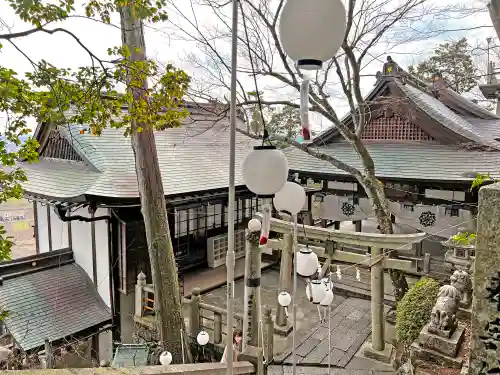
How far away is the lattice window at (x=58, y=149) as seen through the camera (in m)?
10.7

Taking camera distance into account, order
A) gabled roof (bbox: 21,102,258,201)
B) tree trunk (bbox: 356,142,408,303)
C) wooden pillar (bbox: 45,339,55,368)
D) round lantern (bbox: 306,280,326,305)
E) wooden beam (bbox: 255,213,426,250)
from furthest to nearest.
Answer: gabled roof (bbox: 21,102,258,201) → tree trunk (bbox: 356,142,408,303) → wooden pillar (bbox: 45,339,55,368) → wooden beam (bbox: 255,213,426,250) → round lantern (bbox: 306,280,326,305)

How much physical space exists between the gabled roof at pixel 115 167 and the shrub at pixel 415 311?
530 cm

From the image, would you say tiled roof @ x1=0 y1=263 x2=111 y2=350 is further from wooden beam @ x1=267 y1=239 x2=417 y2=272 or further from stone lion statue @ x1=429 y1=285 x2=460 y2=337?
stone lion statue @ x1=429 y1=285 x2=460 y2=337

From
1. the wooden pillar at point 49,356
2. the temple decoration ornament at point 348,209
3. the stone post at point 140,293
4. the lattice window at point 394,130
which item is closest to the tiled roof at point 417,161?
the lattice window at point 394,130

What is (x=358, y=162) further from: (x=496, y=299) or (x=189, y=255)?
(x=496, y=299)

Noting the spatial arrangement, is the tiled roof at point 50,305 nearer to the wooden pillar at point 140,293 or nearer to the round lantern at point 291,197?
the wooden pillar at point 140,293

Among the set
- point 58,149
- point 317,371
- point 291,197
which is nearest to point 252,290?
point 291,197

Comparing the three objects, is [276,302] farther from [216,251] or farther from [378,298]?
[378,298]

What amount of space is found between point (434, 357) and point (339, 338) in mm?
3583

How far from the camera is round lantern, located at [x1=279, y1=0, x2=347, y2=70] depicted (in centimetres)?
209

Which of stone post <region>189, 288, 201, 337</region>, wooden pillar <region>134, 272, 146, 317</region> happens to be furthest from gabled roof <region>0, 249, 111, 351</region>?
stone post <region>189, 288, 201, 337</region>

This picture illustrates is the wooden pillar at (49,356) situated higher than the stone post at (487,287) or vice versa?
the stone post at (487,287)

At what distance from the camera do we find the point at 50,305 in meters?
8.42

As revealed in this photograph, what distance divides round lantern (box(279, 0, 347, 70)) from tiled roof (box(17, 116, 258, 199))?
6455 millimetres
